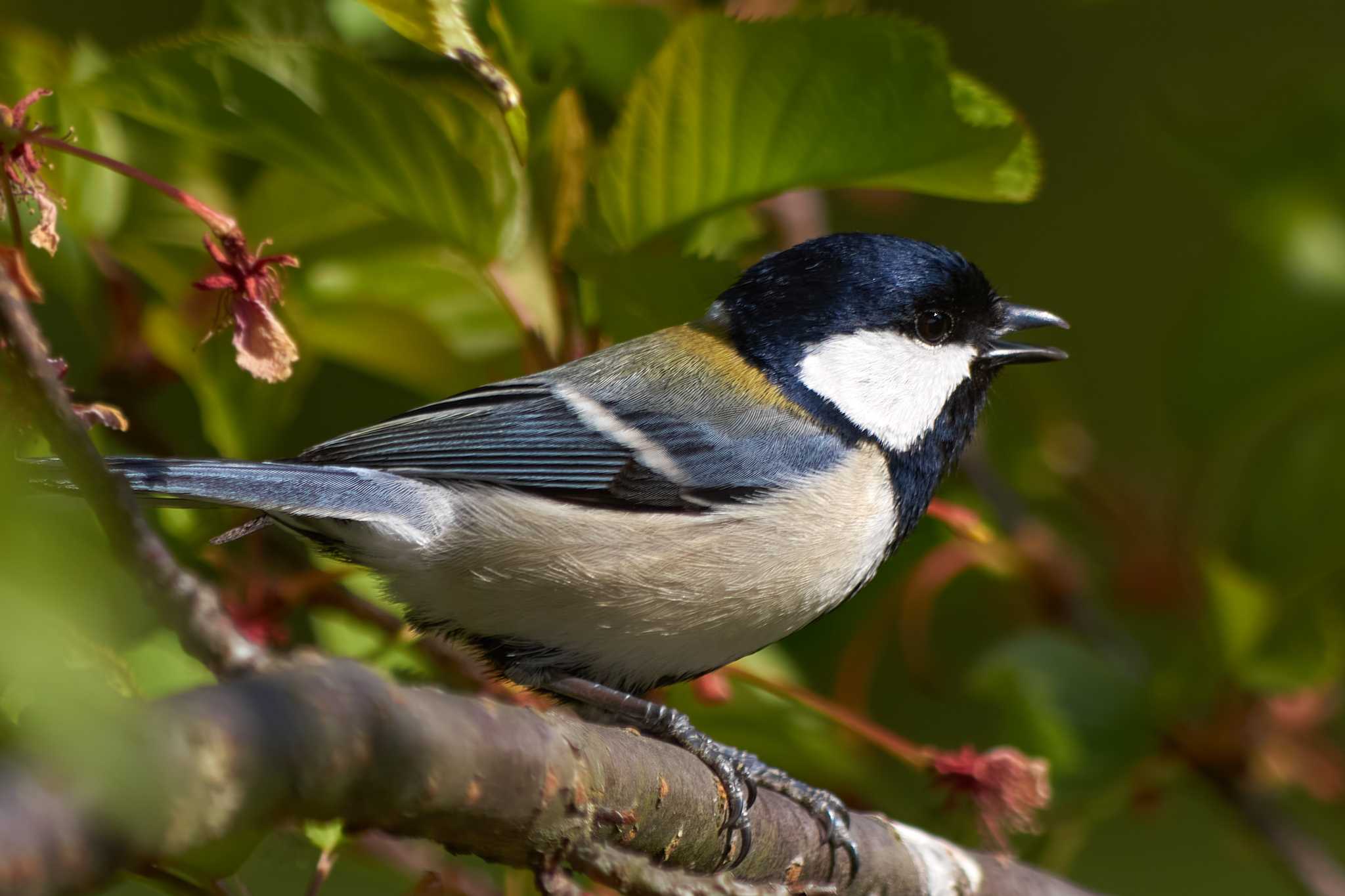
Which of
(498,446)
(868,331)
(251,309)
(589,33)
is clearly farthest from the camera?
(868,331)

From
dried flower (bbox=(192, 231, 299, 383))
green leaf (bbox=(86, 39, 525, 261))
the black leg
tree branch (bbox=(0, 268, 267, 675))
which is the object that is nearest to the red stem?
dried flower (bbox=(192, 231, 299, 383))

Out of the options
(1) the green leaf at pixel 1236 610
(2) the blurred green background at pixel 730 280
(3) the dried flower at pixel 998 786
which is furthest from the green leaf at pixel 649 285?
(1) the green leaf at pixel 1236 610

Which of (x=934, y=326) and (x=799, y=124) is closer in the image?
(x=799, y=124)

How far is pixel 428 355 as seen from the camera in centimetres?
175

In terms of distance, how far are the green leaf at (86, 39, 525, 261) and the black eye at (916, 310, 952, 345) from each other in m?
0.66

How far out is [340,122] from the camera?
1422 millimetres

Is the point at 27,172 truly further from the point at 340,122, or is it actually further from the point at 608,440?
the point at 608,440

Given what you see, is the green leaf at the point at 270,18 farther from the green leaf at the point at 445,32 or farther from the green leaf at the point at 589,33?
the green leaf at the point at 445,32

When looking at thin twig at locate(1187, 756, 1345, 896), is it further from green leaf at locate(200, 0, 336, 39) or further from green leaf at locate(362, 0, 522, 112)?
green leaf at locate(200, 0, 336, 39)

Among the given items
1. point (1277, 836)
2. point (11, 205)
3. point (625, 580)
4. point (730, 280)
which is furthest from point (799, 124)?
point (1277, 836)

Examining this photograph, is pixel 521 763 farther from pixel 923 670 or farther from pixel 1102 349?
pixel 1102 349

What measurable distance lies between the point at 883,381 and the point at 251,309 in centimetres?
94

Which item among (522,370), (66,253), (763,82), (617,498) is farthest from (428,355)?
(763,82)

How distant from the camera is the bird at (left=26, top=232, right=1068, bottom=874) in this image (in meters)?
1.50
